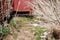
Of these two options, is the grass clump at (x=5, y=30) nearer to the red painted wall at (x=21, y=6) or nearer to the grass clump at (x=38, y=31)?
the grass clump at (x=38, y=31)

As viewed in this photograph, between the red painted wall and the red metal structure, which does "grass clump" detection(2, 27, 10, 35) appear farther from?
the red painted wall

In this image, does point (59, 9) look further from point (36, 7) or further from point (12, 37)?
point (12, 37)

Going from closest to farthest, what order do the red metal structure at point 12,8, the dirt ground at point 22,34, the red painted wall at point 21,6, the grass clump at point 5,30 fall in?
the grass clump at point 5,30 < the dirt ground at point 22,34 < the red metal structure at point 12,8 < the red painted wall at point 21,6

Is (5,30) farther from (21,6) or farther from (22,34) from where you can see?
(21,6)

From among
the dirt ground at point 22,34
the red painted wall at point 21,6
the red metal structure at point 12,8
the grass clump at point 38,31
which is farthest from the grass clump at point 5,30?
the red painted wall at point 21,6

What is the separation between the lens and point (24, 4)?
22.2 feet

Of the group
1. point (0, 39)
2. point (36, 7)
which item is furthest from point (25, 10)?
point (0, 39)

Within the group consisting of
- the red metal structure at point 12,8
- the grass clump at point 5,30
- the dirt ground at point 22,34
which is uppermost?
the red metal structure at point 12,8

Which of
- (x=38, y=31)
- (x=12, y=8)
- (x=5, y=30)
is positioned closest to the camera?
(x=5, y=30)

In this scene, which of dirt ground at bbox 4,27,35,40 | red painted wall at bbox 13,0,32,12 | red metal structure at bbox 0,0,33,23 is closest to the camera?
dirt ground at bbox 4,27,35,40

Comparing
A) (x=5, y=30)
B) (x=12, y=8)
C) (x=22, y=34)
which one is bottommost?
(x=22, y=34)

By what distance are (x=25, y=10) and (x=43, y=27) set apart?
0.71 m

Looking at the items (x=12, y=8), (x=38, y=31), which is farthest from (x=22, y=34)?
(x=12, y=8)

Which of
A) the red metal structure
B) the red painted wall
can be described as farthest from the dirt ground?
the red painted wall
